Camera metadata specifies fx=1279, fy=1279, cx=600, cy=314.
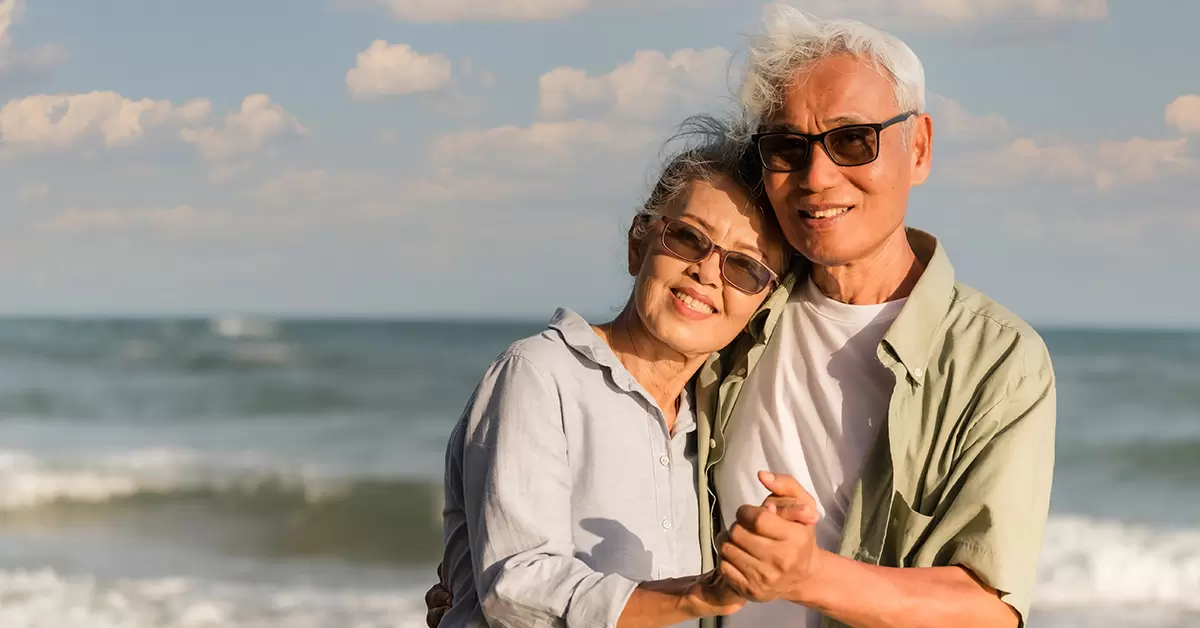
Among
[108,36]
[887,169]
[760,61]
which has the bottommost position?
[887,169]

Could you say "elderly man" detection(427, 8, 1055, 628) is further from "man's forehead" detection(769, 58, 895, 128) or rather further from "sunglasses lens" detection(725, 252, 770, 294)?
"sunglasses lens" detection(725, 252, 770, 294)

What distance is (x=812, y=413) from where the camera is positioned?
331 centimetres

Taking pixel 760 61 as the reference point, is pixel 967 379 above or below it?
below

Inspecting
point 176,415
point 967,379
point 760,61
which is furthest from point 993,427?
point 176,415

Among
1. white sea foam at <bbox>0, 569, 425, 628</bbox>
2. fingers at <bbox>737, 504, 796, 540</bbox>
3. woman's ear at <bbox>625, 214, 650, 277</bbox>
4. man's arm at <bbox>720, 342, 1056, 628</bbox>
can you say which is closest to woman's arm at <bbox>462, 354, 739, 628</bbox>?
fingers at <bbox>737, 504, 796, 540</bbox>

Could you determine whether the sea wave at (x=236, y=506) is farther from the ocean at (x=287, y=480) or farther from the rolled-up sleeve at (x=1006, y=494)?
the rolled-up sleeve at (x=1006, y=494)

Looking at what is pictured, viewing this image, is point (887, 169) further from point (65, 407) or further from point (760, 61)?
point (65, 407)

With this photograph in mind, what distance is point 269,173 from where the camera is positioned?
1282 inches

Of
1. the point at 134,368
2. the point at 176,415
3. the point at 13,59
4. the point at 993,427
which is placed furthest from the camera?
the point at 13,59

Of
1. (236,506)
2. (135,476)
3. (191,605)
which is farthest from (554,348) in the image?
(135,476)

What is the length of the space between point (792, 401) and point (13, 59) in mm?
30439

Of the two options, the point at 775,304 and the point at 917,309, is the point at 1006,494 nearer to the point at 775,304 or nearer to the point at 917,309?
the point at 917,309

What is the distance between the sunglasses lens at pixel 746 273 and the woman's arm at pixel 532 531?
58 cm

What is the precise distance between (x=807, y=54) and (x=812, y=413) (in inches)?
35.9
